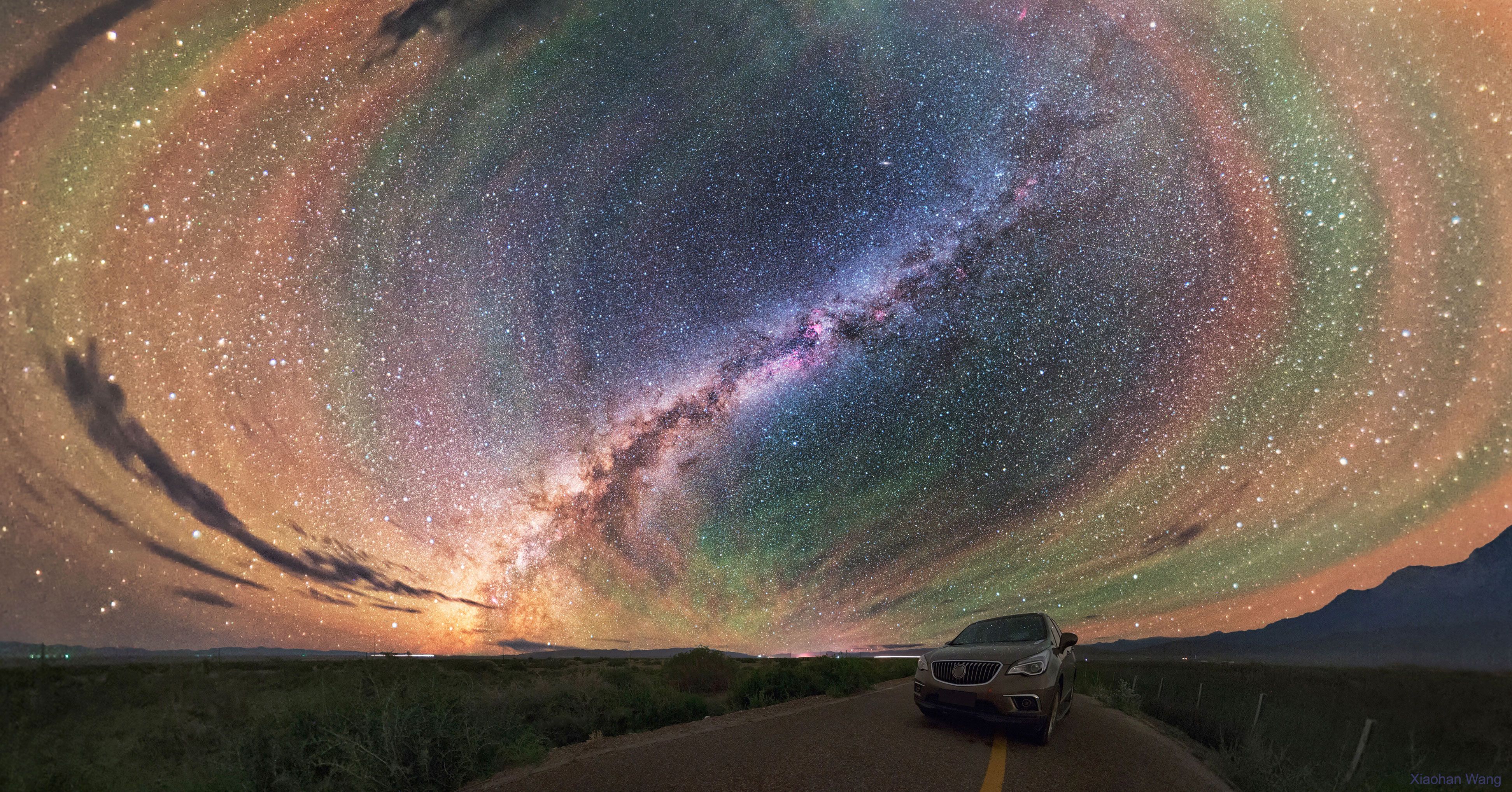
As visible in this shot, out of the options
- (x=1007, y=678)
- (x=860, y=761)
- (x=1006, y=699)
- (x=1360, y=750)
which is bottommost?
(x=1360, y=750)

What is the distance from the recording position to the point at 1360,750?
6000 millimetres

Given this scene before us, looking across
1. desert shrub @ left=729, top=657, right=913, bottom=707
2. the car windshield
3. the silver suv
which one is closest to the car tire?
the silver suv

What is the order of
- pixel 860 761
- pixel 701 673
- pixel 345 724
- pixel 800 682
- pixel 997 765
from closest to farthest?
1. pixel 345 724
2. pixel 860 761
3. pixel 997 765
4. pixel 800 682
5. pixel 701 673

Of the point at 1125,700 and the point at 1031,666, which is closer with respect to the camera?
the point at 1031,666

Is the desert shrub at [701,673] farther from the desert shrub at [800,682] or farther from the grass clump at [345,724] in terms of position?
the desert shrub at [800,682]

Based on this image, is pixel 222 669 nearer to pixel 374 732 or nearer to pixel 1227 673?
pixel 374 732

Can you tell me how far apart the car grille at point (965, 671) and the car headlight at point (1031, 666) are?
162 mm

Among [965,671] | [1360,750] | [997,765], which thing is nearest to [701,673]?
[965,671]

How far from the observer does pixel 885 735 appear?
22.9 ft

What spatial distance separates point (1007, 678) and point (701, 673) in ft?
50.2

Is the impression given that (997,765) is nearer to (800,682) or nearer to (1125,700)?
(800,682)

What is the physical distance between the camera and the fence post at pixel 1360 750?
584cm

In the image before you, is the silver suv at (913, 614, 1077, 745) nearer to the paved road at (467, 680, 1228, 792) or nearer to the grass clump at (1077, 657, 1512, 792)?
the paved road at (467, 680, 1228, 792)

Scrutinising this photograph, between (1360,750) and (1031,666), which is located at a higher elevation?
(1031,666)
